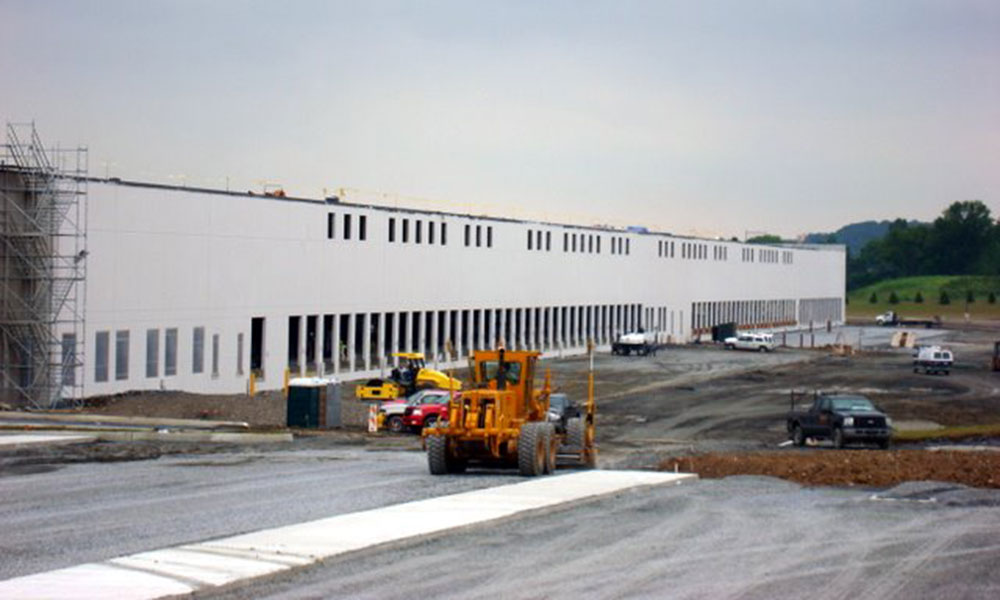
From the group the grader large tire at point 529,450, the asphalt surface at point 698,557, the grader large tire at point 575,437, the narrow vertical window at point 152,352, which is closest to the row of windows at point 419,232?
the narrow vertical window at point 152,352

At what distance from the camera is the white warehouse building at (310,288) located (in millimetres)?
56688

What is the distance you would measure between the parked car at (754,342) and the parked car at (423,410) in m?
66.4

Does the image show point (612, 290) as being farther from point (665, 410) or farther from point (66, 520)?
point (66, 520)

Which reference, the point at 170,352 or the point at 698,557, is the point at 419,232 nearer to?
the point at 170,352

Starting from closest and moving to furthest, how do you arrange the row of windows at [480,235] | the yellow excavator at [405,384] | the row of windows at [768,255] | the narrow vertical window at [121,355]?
the narrow vertical window at [121,355] < the yellow excavator at [405,384] < the row of windows at [480,235] < the row of windows at [768,255]

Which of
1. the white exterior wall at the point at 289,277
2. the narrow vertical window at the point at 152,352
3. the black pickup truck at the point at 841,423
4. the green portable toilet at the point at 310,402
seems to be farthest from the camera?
the narrow vertical window at the point at 152,352

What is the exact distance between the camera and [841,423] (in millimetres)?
43312

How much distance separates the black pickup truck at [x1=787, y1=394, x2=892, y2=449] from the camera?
4284 cm

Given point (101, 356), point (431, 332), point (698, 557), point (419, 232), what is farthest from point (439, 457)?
point (431, 332)

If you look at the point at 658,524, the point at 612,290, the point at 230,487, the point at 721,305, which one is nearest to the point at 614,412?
the point at 230,487

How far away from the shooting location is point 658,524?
22.7 metres

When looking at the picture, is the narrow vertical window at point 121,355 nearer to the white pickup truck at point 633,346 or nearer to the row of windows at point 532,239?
the row of windows at point 532,239

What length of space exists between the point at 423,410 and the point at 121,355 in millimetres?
14612

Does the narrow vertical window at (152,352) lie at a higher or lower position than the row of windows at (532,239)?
lower
